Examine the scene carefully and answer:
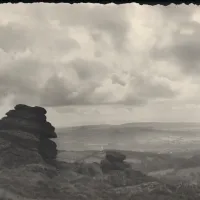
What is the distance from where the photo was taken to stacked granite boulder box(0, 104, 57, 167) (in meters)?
8.20

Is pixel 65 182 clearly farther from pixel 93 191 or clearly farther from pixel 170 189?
pixel 170 189

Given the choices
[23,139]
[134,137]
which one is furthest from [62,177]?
[23,139]

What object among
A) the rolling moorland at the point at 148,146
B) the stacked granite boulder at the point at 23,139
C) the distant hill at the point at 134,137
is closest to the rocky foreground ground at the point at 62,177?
the stacked granite boulder at the point at 23,139

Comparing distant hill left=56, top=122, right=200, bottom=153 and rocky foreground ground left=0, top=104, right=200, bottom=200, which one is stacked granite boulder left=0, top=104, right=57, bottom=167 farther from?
distant hill left=56, top=122, right=200, bottom=153

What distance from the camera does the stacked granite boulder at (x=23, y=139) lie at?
8.20 m

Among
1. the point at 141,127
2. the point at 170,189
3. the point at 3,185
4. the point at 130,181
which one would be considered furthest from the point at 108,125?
the point at 3,185

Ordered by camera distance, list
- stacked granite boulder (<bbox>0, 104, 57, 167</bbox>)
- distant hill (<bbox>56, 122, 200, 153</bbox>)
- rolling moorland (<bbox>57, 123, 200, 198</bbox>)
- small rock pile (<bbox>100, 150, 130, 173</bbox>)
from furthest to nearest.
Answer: stacked granite boulder (<bbox>0, 104, 57, 167</bbox>) → small rock pile (<bbox>100, 150, 130, 173</bbox>) → rolling moorland (<bbox>57, 123, 200, 198</bbox>) → distant hill (<bbox>56, 122, 200, 153</bbox>)

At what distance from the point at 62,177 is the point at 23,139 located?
6.92ft

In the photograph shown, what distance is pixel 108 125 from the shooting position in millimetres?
7578

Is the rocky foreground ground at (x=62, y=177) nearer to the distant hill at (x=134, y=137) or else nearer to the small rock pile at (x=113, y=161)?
the small rock pile at (x=113, y=161)

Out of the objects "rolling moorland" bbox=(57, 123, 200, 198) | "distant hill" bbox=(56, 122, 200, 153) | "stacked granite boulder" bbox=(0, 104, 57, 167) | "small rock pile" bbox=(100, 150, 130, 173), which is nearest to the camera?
"distant hill" bbox=(56, 122, 200, 153)

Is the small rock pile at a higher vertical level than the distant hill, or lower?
lower

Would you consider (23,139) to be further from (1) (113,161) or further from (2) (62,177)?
(1) (113,161)

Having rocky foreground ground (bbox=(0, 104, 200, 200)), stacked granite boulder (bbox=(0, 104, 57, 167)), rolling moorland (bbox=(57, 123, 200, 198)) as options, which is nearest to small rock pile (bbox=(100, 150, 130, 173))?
rocky foreground ground (bbox=(0, 104, 200, 200))
